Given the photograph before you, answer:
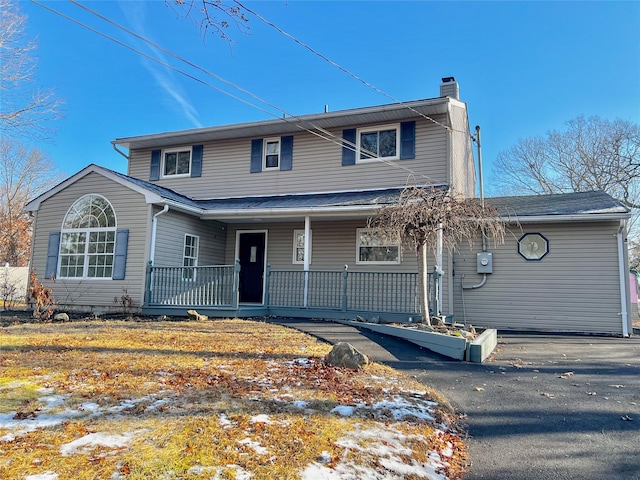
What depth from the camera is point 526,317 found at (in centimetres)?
1053

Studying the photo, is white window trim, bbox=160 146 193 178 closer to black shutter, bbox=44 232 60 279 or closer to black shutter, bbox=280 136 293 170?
black shutter, bbox=280 136 293 170

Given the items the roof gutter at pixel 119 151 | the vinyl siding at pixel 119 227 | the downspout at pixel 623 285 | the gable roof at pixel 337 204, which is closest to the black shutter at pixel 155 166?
the roof gutter at pixel 119 151

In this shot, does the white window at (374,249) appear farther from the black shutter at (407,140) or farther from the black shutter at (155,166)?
the black shutter at (155,166)

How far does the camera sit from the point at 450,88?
1317 centimetres

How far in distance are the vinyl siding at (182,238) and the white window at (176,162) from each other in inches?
105

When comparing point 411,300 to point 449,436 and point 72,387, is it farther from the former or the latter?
point 72,387

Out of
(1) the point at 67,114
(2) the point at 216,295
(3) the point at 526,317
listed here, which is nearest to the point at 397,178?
(3) the point at 526,317

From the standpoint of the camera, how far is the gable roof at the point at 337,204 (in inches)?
398

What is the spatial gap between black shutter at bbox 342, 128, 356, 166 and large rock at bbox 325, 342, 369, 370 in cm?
772

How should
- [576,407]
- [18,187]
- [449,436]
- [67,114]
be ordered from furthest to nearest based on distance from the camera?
1. [18,187]
2. [67,114]
3. [576,407]
4. [449,436]

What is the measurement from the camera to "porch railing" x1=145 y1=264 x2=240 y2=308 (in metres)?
10.5

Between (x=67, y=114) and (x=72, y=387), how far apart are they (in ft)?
45.1

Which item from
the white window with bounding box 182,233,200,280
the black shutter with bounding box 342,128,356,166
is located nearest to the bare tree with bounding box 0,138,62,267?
the white window with bounding box 182,233,200,280

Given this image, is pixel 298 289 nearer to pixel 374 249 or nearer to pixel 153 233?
pixel 374 249
